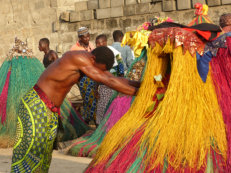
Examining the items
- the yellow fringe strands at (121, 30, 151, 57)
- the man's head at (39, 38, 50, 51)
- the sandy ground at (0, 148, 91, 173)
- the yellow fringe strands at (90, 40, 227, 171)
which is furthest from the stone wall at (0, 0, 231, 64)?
the yellow fringe strands at (90, 40, 227, 171)

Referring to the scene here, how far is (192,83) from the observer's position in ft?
15.2

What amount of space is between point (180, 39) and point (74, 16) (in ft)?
25.8

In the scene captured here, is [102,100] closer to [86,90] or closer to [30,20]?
[86,90]

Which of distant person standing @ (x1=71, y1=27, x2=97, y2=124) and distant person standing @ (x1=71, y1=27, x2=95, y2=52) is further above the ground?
distant person standing @ (x1=71, y1=27, x2=95, y2=52)

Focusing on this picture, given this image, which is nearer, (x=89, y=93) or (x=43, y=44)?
(x=89, y=93)

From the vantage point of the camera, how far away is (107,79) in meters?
4.86

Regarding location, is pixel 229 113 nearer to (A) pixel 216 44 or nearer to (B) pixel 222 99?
(B) pixel 222 99

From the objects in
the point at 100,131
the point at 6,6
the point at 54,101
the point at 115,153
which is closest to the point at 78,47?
the point at 100,131

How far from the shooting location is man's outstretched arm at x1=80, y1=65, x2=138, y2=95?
15.9ft

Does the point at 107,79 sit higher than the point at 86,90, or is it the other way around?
the point at 107,79

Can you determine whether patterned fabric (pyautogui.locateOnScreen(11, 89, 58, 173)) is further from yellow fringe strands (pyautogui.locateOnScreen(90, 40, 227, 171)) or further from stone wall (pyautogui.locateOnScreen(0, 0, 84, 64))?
stone wall (pyautogui.locateOnScreen(0, 0, 84, 64))

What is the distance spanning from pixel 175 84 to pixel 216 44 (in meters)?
0.54

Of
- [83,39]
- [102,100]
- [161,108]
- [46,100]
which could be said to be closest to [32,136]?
[46,100]

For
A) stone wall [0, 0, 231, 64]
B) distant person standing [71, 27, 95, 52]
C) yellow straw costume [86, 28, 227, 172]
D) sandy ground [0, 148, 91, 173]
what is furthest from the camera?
stone wall [0, 0, 231, 64]
